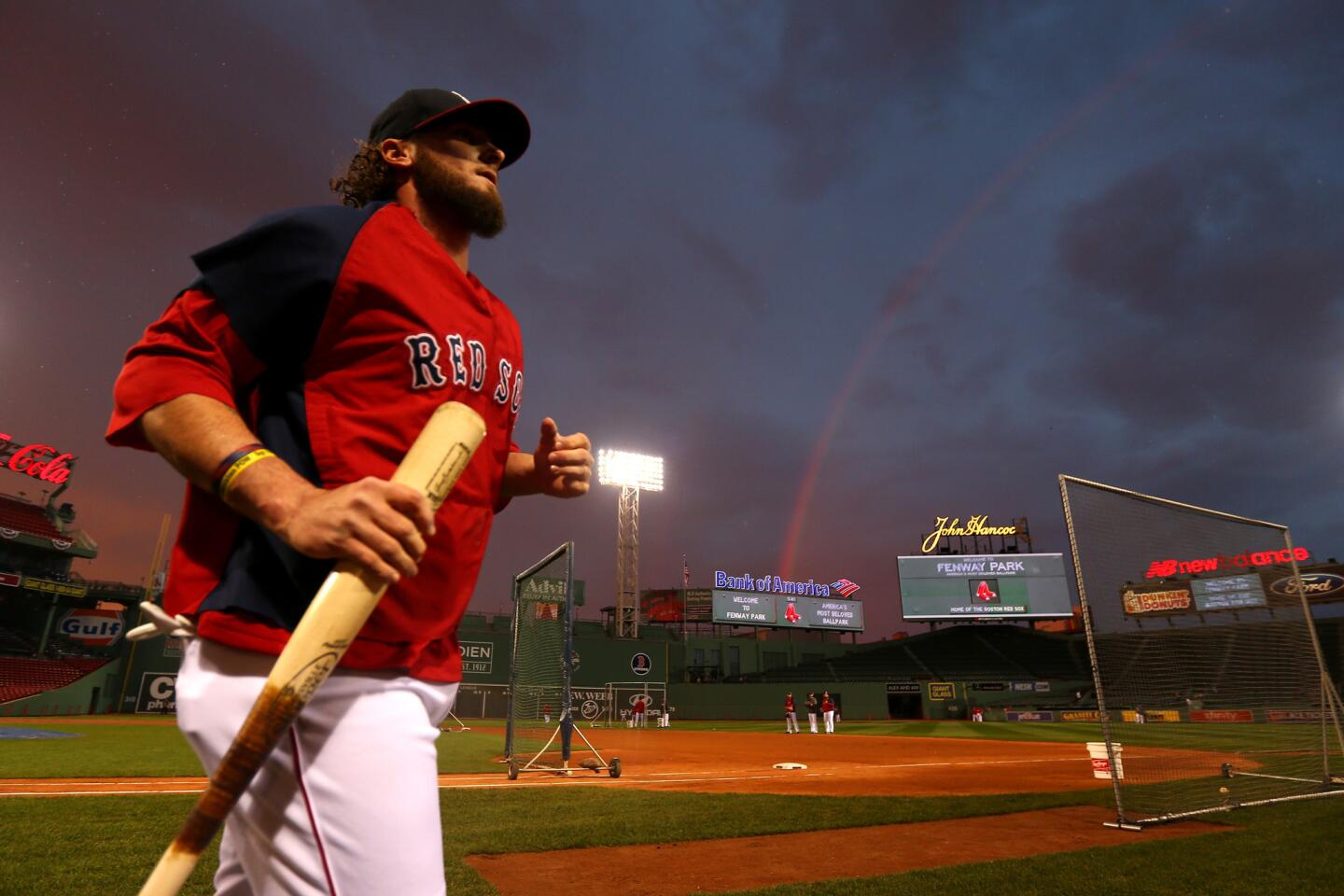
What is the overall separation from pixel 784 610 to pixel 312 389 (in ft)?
155

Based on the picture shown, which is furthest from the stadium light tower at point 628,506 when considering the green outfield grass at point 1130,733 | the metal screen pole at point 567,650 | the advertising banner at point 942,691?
the metal screen pole at point 567,650

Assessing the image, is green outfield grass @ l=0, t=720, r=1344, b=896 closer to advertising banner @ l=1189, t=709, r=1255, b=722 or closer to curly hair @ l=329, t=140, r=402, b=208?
curly hair @ l=329, t=140, r=402, b=208

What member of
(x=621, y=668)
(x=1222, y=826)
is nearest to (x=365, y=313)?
(x=1222, y=826)

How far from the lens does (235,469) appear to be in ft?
3.56

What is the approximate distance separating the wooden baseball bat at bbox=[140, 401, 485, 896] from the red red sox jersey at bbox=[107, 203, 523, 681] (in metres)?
0.19

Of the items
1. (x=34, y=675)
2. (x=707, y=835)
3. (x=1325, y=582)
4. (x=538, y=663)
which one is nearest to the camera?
(x=707, y=835)

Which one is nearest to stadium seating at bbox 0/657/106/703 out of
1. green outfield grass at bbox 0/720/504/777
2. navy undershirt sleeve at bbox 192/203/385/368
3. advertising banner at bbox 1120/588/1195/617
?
green outfield grass at bbox 0/720/504/777

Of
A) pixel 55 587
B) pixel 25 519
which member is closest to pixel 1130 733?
pixel 55 587

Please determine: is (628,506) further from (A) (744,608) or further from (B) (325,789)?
(B) (325,789)

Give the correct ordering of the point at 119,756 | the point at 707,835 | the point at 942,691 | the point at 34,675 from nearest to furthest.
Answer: the point at 707,835, the point at 119,756, the point at 34,675, the point at 942,691

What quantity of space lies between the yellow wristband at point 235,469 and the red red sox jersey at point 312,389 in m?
0.13

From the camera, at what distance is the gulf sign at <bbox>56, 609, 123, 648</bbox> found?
112 ft

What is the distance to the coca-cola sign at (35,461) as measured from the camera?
3403cm

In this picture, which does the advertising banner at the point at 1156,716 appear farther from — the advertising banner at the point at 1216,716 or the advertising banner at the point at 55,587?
the advertising banner at the point at 55,587
